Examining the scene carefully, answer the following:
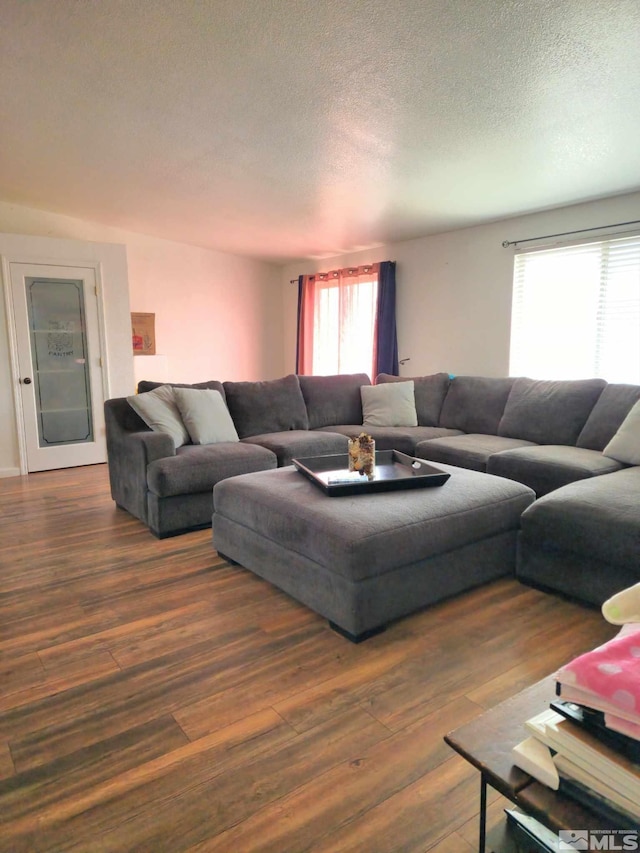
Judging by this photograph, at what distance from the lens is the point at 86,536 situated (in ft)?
10.6

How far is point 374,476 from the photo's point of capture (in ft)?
8.68

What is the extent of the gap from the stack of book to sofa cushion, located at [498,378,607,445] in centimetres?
297

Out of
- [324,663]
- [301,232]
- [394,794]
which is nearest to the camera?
[394,794]

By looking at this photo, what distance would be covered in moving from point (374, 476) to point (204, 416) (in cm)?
158

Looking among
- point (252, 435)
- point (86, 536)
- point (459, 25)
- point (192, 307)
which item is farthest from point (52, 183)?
point (459, 25)

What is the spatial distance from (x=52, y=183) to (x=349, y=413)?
319cm

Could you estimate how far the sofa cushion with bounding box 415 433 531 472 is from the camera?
3.51m

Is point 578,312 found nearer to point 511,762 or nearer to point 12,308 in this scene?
point 511,762

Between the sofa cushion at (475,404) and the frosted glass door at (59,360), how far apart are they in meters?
3.50

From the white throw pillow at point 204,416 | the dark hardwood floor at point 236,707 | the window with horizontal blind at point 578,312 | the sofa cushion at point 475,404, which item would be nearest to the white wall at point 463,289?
the window with horizontal blind at point 578,312

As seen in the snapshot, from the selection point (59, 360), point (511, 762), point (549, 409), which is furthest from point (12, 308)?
point (511, 762)

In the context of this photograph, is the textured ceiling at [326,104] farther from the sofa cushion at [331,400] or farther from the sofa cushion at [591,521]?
the sofa cushion at [591,521]

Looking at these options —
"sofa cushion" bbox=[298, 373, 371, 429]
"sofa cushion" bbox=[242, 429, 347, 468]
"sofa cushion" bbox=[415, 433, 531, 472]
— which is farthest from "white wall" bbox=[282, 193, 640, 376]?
"sofa cushion" bbox=[242, 429, 347, 468]

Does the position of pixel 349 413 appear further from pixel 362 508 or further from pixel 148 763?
pixel 148 763
